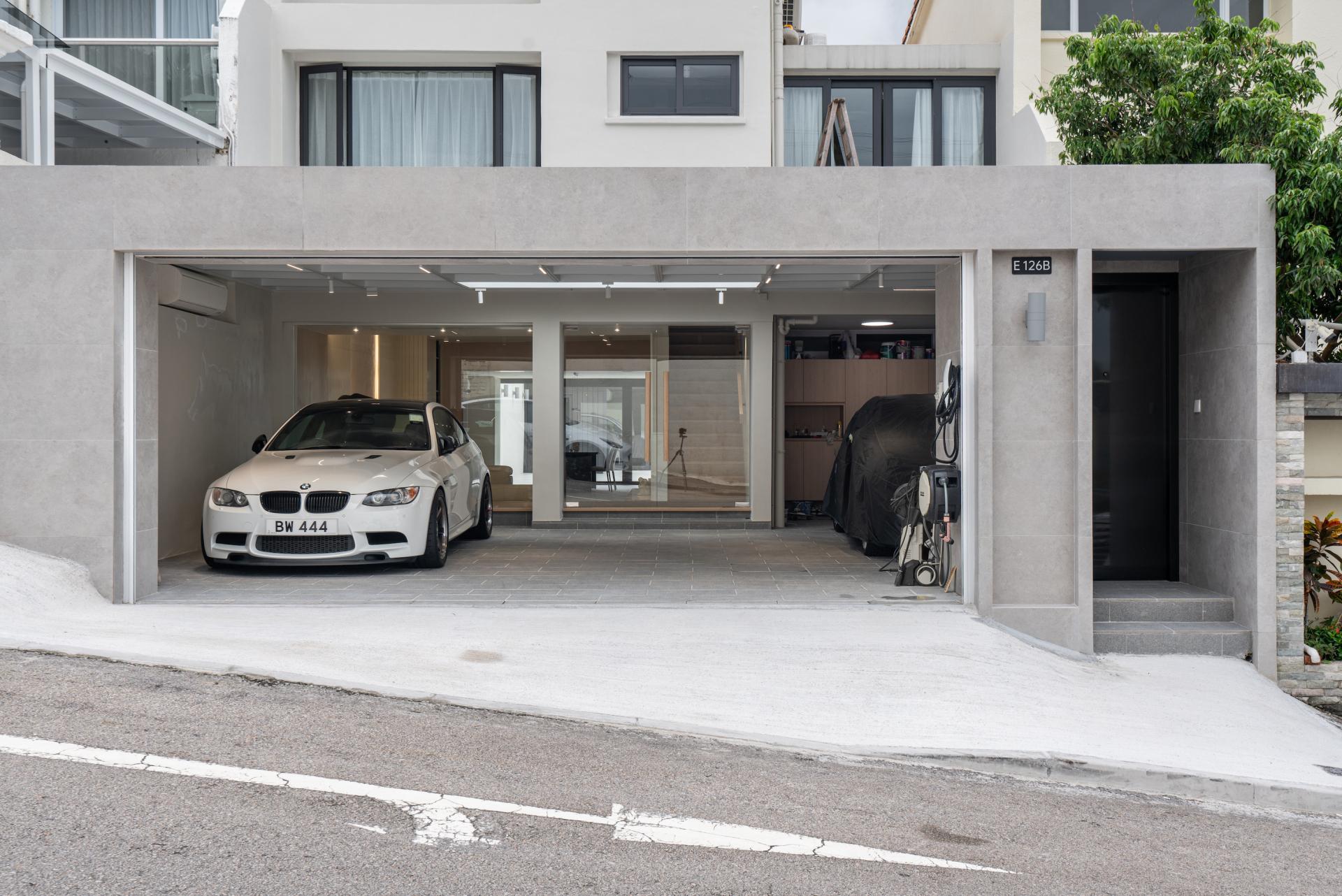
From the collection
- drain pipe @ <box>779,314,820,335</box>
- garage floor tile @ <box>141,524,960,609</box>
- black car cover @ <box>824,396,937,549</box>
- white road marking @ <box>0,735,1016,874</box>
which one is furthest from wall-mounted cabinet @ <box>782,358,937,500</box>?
white road marking @ <box>0,735,1016,874</box>

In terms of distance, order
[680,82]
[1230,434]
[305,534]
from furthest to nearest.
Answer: [680,82]
[305,534]
[1230,434]

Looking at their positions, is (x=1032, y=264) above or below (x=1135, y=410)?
above

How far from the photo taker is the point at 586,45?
554 inches

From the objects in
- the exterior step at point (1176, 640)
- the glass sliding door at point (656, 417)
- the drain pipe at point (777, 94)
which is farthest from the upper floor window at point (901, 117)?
the exterior step at point (1176, 640)

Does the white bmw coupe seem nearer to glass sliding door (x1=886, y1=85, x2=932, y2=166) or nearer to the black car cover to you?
the black car cover

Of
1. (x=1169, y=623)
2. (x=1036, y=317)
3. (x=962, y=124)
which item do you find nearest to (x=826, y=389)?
(x=962, y=124)

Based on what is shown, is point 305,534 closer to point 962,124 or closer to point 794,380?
point 794,380

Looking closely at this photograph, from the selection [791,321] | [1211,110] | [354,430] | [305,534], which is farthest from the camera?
[791,321]

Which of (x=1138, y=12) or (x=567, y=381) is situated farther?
(x=1138, y=12)

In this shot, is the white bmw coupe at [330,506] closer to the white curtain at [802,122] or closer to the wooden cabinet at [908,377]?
the white curtain at [802,122]

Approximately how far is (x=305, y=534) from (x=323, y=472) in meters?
0.61

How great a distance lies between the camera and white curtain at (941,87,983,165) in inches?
600

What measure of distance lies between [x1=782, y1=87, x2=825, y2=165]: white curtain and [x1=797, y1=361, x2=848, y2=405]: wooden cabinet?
9.73ft

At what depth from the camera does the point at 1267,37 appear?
37.3 ft
